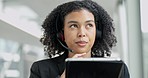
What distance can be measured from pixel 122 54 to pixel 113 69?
1348 millimetres

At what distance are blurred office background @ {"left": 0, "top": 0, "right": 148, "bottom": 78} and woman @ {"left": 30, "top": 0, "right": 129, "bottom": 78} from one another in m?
0.63

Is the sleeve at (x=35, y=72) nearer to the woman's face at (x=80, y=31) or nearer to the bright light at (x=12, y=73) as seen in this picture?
the woman's face at (x=80, y=31)

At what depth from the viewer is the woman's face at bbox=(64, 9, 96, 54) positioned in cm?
77

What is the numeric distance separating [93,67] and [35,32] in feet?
5.44

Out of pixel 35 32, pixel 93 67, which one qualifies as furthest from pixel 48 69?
pixel 35 32

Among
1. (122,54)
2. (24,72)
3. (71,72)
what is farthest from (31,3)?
(71,72)

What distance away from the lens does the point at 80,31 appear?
0.77 m

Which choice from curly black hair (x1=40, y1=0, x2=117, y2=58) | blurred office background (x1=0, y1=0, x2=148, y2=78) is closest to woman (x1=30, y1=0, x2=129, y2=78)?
curly black hair (x1=40, y1=0, x2=117, y2=58)

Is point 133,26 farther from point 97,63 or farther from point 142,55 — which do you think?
point 97,63

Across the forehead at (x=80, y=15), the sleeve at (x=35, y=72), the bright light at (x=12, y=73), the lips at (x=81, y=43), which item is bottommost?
the bright light at (x=12, y=73)

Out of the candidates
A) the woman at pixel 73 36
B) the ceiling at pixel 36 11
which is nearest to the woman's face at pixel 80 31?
the woman at pixel 73 36

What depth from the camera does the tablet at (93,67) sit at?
1.93 feet

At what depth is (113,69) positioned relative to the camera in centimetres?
61

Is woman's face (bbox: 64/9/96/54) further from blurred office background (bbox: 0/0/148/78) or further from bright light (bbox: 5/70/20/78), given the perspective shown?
bright light (bbox: 5/70/20/78)
